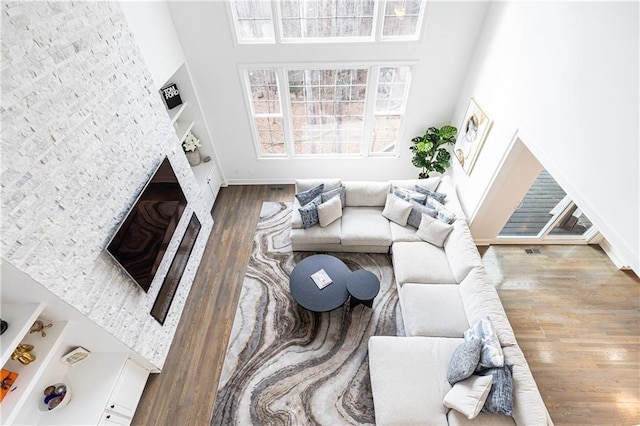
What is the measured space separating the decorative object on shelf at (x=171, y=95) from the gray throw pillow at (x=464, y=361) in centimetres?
482

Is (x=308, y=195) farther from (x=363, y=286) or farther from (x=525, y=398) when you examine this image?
(x=525, y=398)

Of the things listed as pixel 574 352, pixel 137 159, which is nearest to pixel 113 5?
pixel 137 159

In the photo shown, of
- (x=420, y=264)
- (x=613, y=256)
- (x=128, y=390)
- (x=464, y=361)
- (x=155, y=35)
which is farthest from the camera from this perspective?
(x=613, y=256)

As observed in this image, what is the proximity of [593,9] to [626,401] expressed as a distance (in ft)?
12.7

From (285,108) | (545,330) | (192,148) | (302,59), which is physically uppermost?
(302,59)

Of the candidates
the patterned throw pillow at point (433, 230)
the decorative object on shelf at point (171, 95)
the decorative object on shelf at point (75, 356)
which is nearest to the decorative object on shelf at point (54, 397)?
the decorative object on shelf at point (75, 356)

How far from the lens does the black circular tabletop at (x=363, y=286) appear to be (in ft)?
11.9

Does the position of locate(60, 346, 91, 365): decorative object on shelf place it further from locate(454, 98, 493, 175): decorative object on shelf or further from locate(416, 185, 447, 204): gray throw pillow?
locate(454, 98, 493, 175): decorative object on shelf

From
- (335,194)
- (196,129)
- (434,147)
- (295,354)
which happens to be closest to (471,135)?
(434,147)

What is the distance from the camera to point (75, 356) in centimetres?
291

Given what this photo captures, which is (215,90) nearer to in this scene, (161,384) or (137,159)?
(137,159)

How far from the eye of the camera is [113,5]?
9.57 ft

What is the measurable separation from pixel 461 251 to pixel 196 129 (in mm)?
4406

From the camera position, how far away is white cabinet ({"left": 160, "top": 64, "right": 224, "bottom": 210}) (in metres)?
4.52
